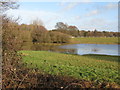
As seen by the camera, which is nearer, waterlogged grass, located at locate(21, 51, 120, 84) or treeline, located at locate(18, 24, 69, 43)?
waterlogged grass, located at locate(21, 51, 120, 84)

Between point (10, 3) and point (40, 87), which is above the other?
point (10, 3)

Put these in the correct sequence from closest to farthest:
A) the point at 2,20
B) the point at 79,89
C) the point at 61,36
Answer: the point at 79,89, the point at 2,20, the point at 61,36

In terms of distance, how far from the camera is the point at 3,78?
3326mm

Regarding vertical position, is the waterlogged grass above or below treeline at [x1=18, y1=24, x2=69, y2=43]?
below

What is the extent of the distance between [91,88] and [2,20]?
3336 mm

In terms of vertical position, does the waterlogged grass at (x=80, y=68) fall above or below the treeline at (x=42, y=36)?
below

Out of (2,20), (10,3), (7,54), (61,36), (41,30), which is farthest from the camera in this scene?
(61,36)

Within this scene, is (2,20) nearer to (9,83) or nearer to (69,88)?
(9,83)

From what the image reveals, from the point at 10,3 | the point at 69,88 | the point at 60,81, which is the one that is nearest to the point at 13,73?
the point at 60,81

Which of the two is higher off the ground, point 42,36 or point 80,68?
point 42,36

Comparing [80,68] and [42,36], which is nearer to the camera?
[80,68]

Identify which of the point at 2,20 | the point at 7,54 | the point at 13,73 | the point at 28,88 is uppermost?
the point at 2,20

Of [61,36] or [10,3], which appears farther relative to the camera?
[61,36]

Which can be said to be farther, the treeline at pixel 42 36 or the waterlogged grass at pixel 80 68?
the treeline at pixel 42 36
